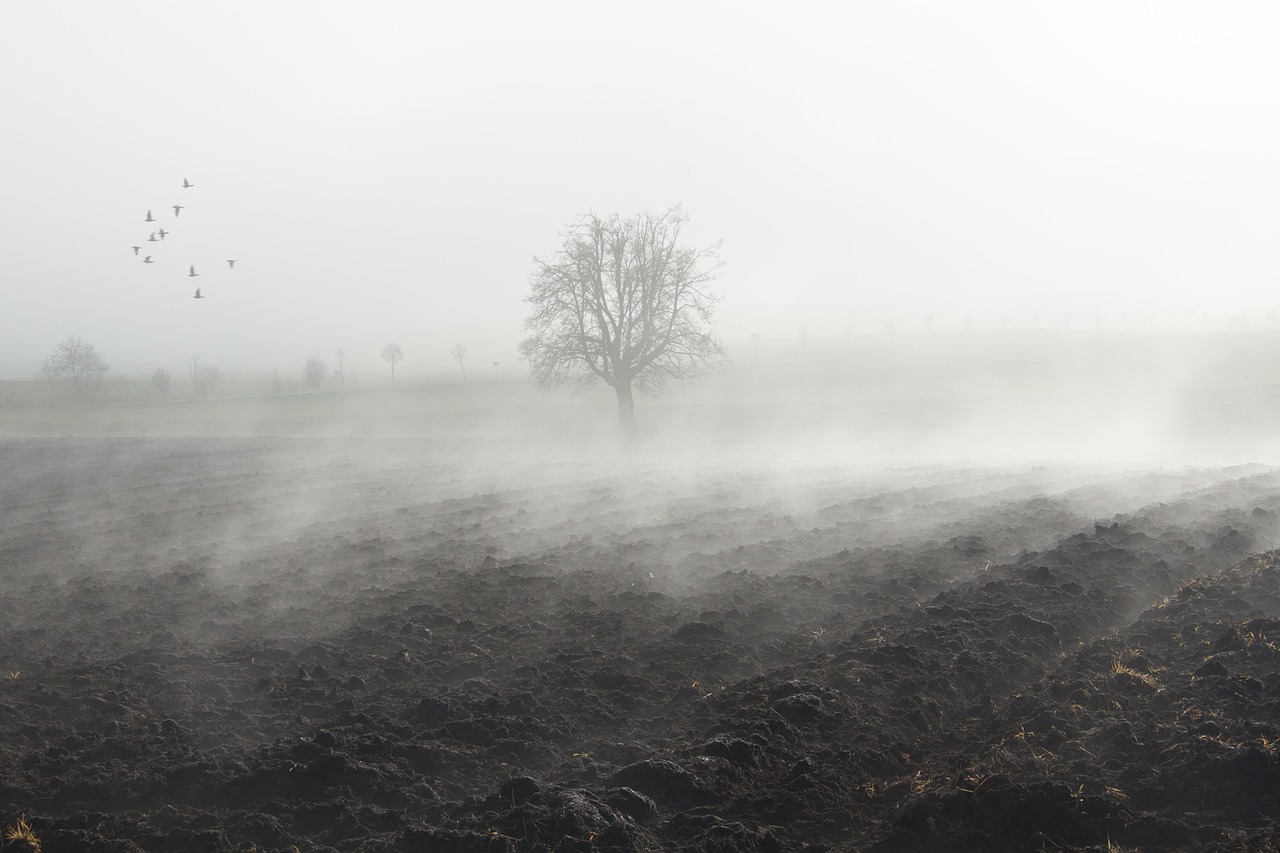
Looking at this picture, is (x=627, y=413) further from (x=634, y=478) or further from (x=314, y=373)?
(x=314, y=373)

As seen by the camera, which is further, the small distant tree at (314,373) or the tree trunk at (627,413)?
the small distant tree at (314,373)

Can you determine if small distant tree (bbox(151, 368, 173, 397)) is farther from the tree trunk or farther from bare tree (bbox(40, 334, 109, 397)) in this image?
the tree trunk

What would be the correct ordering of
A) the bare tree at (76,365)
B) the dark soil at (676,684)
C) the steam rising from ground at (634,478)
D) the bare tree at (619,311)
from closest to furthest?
the dark soil at (676,684) → the steam rising from ground at (634,478) → the bare tree at (619,311) → the bare tree at (76,365)

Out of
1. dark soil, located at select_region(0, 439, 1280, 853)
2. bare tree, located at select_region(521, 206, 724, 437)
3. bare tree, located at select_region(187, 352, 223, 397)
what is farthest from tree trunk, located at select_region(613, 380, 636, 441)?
bare tree, located at select_region(187, 352, 223, 397)

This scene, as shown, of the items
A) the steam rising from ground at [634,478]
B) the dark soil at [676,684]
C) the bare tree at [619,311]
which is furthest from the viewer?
the bare tree at [619,311]

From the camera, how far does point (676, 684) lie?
6691mm

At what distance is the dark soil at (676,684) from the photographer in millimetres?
4473

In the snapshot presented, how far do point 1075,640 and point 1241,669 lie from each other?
1.43 meters

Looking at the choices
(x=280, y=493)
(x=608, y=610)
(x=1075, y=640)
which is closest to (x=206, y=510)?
→ (x=280, y=493)

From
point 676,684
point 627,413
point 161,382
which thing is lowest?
point 676,684

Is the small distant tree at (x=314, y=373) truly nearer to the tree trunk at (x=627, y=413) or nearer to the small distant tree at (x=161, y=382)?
the small distant tree at (x=161, y=382)

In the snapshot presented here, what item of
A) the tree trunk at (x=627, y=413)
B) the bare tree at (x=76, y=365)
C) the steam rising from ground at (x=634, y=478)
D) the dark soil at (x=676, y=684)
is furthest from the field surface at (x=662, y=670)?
the bare tree at (x=76, y=365)

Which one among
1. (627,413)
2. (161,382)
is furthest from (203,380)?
(627,413)

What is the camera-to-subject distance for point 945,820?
4.21 m
